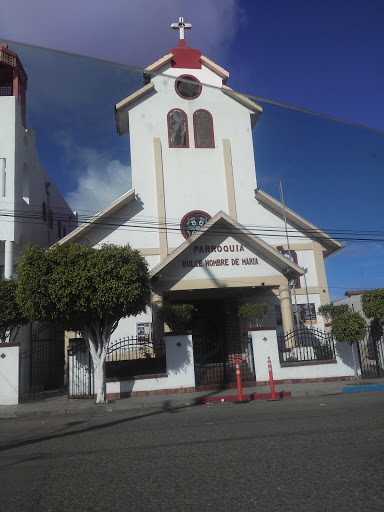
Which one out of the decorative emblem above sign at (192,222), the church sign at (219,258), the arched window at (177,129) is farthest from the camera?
the arched window at (177,129)

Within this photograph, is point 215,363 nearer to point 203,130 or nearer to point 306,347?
point 306,347

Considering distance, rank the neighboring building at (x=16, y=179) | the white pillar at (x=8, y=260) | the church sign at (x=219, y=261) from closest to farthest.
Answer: the church sign at (x=219, y=261) → the white pillar at (x=8, y=260) → the neighboring building at (x=16, y=179)

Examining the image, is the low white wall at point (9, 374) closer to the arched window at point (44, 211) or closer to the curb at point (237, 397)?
the curb at point (237, 397)

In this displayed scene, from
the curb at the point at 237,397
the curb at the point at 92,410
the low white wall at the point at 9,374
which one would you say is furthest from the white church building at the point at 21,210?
the curb at the point at 237,397

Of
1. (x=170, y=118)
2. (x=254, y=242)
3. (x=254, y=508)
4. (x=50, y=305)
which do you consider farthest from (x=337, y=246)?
(x=254, y=508)

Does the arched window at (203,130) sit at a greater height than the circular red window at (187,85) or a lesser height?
greater

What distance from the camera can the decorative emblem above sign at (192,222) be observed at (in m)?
22.4

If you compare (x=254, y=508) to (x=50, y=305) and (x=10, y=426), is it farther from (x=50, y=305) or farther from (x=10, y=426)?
(x=50, y=305)

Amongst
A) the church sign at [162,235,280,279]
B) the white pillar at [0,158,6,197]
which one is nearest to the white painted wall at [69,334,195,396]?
the church sign at [162,235,280,279]

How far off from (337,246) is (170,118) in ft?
36.3

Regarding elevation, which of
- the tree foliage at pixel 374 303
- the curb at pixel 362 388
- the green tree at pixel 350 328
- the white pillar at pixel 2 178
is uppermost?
the white pillar at pixel 2 178

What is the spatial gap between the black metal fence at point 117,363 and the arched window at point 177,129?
12145mm

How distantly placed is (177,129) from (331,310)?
12.3m

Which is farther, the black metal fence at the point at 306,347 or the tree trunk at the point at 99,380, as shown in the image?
the black metal fence at the point at 306,347
